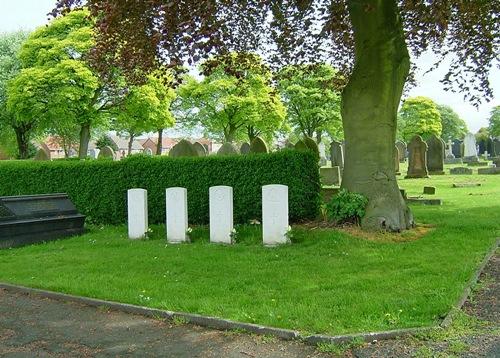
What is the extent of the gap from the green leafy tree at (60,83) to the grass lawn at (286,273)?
57.3 ft

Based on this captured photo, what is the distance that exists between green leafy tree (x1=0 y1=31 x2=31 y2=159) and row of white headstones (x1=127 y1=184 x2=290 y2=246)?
24399mm

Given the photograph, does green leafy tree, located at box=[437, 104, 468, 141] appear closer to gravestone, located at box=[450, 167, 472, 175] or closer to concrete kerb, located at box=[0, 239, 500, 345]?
gravestone, located at box=[450, 167, 472, 175]

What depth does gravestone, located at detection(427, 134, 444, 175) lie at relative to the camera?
26844 millimetres

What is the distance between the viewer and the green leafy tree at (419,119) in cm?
6744

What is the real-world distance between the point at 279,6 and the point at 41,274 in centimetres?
825

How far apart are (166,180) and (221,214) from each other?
3.11 metres

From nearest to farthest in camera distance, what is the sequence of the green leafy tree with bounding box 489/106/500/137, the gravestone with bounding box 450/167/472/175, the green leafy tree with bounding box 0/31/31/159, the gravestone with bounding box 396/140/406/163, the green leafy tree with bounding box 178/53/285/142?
the gravestone with bounding box 450/167/472/175 → the green leafy tree with bounding box 0/31/31/159 → the green leafy tree with bounding box 178/53/285/142 → the gravestone with bounding box 396/140/406/163 → the green leafy tree with bounding box 489/106/500/137

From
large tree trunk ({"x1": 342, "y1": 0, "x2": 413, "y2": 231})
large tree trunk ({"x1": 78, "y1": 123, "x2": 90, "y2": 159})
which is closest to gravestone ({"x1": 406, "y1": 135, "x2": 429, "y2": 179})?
large tree trunk ({"x1": 342, "y1": 0, "x2": 413, "y2": 231})

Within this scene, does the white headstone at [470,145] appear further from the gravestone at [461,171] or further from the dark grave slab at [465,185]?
the dark grave slab at [465,185]

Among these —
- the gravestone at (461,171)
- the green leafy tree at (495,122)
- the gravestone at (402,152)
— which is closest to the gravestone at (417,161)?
the gravestone at (461,171)

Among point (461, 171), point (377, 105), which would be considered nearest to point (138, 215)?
point (377, 105)

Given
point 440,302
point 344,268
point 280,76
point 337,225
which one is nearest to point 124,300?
point 344,268

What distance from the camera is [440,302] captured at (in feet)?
18.6

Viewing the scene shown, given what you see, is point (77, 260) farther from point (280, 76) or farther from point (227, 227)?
point (280, 76)
